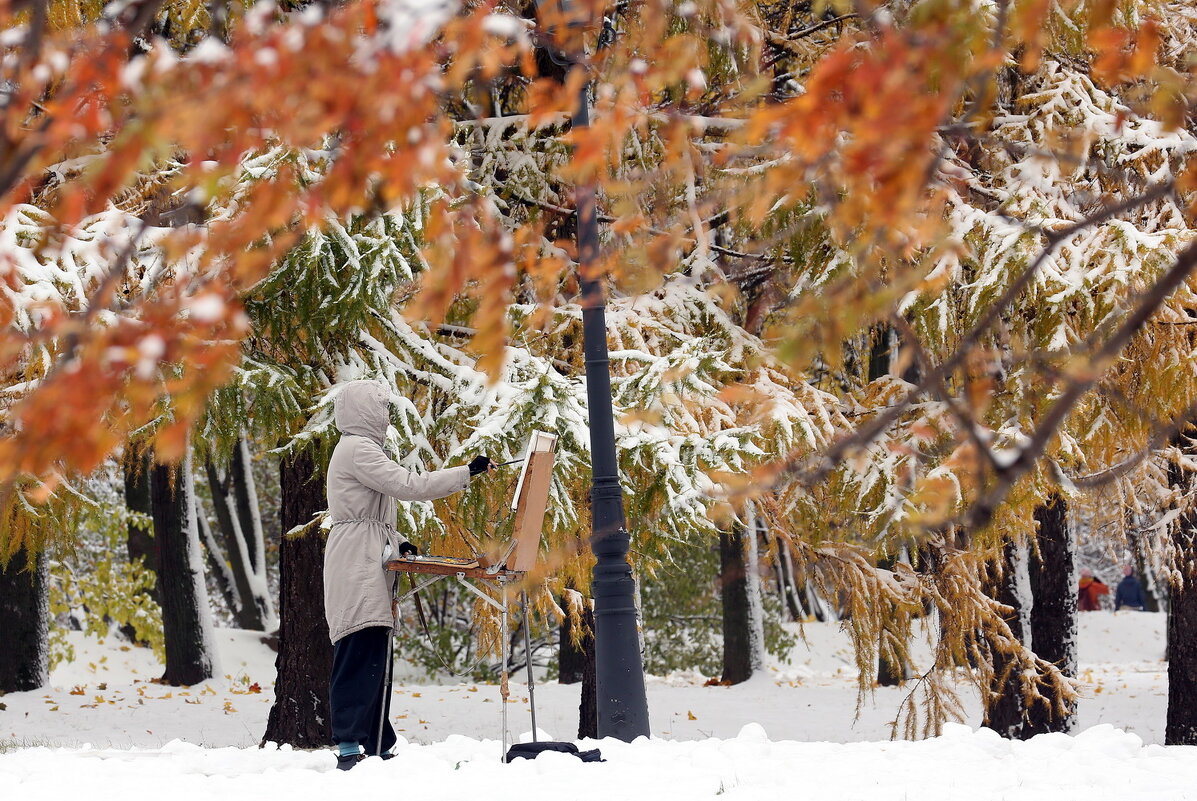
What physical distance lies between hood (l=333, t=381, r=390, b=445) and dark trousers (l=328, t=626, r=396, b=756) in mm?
978

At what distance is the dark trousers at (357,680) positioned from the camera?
5.92m

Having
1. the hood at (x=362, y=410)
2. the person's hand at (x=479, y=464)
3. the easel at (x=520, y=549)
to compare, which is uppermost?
the hood at (x=362, y=410)

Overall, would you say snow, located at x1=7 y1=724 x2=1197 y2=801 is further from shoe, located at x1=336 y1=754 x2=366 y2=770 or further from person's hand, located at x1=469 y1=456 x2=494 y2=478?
person's hand, located at x1=469 y1=456 x2=494 y2=478

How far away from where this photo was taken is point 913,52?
233 centimetres

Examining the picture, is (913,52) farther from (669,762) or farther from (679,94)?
(679,94)

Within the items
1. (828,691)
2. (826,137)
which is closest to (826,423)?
(826,137)

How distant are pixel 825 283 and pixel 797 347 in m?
6.06

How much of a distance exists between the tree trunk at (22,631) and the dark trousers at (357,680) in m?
8.51

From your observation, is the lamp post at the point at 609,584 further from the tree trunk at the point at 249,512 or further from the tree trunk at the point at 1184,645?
the tree trunk at the point at 249,512

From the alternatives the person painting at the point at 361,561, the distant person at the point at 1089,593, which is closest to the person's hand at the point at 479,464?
→ the person painting at the point at 361,561

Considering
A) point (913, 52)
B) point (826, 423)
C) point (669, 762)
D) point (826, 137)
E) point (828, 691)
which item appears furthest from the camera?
point (828, 691)

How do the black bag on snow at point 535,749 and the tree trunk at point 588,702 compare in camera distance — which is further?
the tree trunk at point 588,702

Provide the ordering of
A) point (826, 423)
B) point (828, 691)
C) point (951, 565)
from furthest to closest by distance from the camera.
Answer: point (828, 691), point (951, 565), point (826, 423)

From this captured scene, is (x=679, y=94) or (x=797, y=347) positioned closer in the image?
(x=797, y=347)
